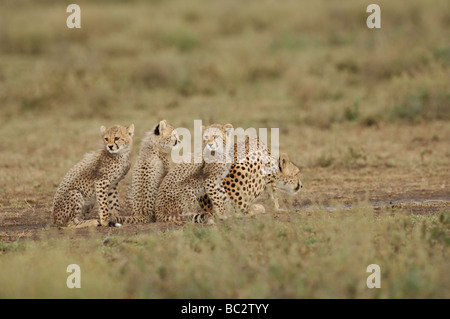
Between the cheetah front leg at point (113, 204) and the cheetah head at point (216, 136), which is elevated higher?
the cheetah head at point (216, 136)

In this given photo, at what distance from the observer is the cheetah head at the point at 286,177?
338 inches

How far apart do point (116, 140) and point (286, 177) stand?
1.96 metres

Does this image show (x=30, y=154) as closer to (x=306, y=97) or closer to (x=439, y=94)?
(x=306, y=97)

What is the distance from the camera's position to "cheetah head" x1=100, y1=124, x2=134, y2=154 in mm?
8094

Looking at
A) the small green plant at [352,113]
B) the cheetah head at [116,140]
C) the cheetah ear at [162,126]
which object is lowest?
the cheetah head at [116,140]

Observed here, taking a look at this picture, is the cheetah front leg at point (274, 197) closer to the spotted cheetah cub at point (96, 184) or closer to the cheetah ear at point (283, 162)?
the cheetah ear at point (283, 162)

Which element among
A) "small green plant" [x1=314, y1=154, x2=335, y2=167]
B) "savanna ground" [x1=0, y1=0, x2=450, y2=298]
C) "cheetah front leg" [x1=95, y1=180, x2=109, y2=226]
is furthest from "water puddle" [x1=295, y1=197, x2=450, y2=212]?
"cheetah front leg" [x1=95, y1=180, x2=109, y2=226]

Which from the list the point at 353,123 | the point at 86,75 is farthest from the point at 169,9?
the point at 353,123

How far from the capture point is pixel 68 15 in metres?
21.6

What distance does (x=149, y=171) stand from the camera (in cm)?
816

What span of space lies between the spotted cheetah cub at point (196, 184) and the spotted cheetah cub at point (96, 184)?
0.56 meters

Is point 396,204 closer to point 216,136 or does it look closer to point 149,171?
point 216,136

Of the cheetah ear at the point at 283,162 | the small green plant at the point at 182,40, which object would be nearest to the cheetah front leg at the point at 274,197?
the cheetah ear at the point at 283,162

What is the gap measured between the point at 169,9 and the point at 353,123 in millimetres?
11849
